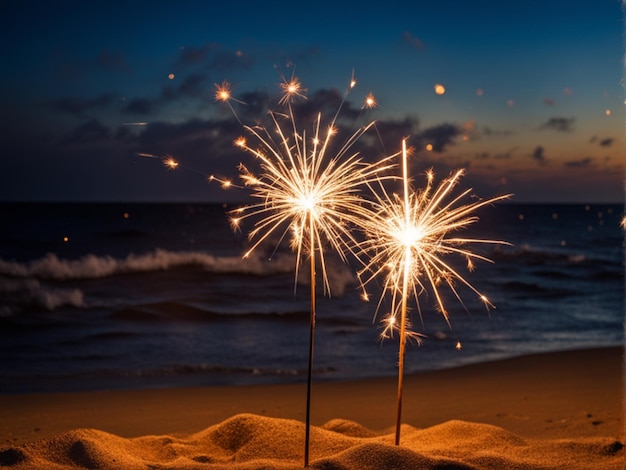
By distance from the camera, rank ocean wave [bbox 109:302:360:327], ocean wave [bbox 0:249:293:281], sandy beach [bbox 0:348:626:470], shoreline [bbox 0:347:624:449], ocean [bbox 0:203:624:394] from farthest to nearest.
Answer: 1. ocean wave [bbox 0:249:293:281]
2. ocean wave [bbox 109:302:360:327]
3. ocean [bbox 0:203:624:394]
4. shoreline [bbox 0:347:624:449]
5. sandy beach [bbox 0:348:626:470]

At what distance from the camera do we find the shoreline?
866cm

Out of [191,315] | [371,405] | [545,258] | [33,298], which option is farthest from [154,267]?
[371,405]

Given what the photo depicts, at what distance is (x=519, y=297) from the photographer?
2545 cm

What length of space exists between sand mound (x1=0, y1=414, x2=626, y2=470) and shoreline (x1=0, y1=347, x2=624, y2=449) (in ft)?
5.28

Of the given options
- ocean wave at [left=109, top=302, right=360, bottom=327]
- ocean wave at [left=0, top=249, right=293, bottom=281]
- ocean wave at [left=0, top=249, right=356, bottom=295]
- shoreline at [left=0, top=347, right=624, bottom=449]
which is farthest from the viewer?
ocean wave at [left=0, top=249, right=293, bottom=281]

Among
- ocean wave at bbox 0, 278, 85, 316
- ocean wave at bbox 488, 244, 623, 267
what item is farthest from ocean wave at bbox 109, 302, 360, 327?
ocean wave at bbox 488, 244, 623, 267

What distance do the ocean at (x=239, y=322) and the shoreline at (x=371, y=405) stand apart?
1072 millimetres

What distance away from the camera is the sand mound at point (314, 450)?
5.57 meters

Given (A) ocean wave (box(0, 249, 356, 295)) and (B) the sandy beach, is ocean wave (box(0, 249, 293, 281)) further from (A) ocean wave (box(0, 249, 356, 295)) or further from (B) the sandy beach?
(B) the sandy beach

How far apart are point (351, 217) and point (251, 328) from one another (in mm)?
12820

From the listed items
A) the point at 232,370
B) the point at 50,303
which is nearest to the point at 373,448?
the point at 232,370

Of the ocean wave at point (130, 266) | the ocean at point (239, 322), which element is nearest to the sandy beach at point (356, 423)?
the ocean at point (239, 322)

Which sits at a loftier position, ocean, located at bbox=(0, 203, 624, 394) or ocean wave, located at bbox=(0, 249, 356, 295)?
ocean wave, located at bbox=(0, 249, 356, 295)

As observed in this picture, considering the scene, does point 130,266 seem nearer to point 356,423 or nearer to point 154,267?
point 154,267
